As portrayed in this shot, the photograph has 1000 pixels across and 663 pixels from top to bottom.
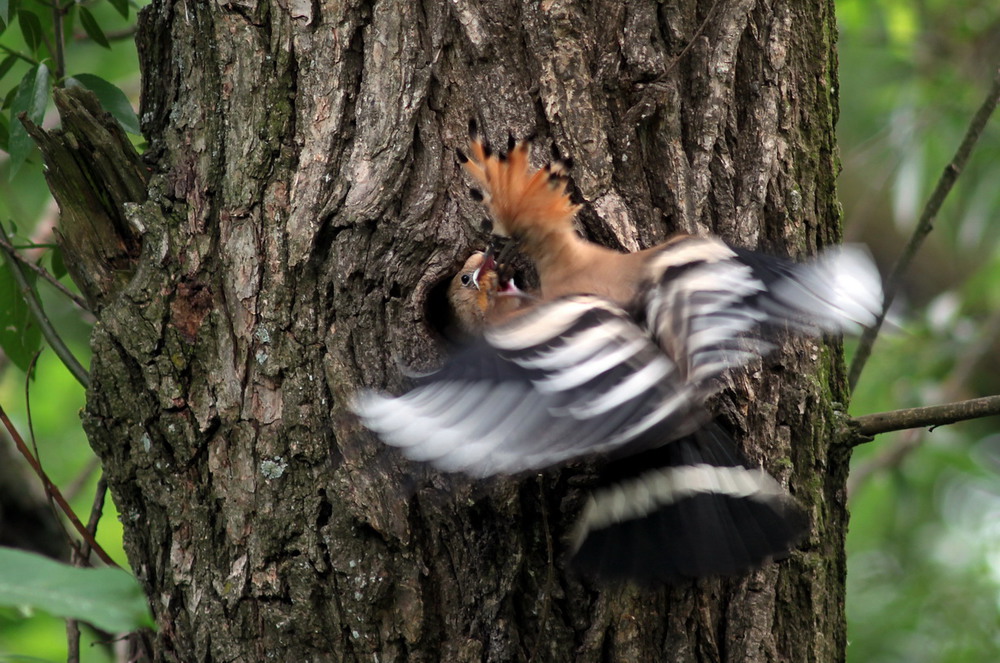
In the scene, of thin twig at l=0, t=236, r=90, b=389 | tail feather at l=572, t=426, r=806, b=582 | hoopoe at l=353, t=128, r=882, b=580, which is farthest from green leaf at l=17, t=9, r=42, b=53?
tail feather at l=572, t=426, r=806, b=582

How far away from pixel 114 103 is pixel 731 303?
1725 mm

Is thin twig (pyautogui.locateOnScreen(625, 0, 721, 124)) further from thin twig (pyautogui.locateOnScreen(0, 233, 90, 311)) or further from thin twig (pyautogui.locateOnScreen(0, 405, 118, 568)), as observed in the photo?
thin twig (pyautogui.locateOnScreen(0, 405, 118, 568))

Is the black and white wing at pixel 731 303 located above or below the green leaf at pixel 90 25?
below

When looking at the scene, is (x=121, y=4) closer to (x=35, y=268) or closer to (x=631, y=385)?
(x=35, y=268)

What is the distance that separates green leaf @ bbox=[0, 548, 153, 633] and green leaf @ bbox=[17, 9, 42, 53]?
6.60 ft

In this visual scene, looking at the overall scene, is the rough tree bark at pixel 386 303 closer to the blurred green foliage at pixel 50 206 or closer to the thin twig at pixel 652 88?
the thin twig at pixel 652 88

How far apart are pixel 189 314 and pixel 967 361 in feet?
12.9

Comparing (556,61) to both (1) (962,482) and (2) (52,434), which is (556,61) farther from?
(1) (962,482)

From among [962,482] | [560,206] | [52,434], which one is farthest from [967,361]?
[52,434]

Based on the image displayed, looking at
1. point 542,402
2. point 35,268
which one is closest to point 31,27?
point 35,268

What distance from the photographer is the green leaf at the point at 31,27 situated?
268 centimetres

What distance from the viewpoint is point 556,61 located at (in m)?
2.35

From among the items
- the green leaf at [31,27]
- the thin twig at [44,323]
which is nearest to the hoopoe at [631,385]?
the thin twig at [44,323]

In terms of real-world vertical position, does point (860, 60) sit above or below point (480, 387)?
above
